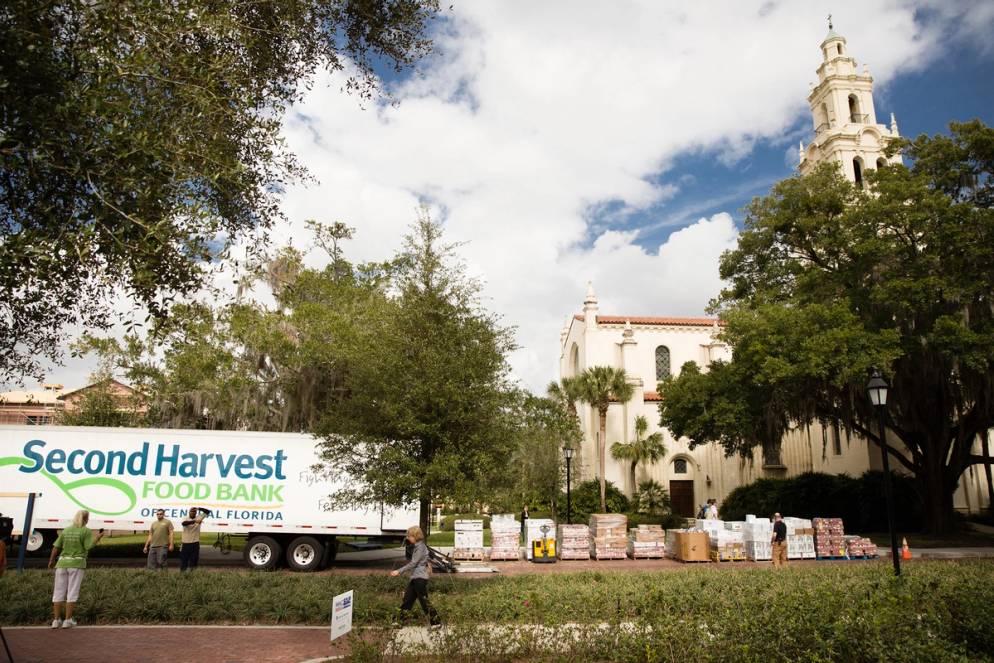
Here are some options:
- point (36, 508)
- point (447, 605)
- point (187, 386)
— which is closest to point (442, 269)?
point (447, 605)

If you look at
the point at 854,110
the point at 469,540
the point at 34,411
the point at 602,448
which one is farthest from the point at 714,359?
the point at 34,411

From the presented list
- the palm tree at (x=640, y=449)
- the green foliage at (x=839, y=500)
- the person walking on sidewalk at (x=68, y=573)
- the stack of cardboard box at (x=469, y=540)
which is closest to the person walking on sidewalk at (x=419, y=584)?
the person walking on sidewalk at (x=68, y=573)

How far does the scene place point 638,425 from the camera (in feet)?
125

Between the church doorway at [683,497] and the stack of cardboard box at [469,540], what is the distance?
21.2m

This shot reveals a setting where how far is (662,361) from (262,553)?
3262 cm

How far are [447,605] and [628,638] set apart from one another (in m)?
3.73

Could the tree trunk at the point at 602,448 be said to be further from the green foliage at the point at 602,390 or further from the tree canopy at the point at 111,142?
the tree canopy at the point at 111,142

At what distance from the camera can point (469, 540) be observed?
20.5 m

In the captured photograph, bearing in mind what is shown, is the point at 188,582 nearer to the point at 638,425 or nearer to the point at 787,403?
the point at 787,403

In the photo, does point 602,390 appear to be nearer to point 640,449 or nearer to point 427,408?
point 640,449

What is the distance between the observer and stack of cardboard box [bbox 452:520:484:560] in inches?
800

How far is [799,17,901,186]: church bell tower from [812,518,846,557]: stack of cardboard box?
2621cm

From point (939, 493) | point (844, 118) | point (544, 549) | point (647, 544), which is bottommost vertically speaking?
point (544, 549)

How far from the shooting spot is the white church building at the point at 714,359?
37656mm
